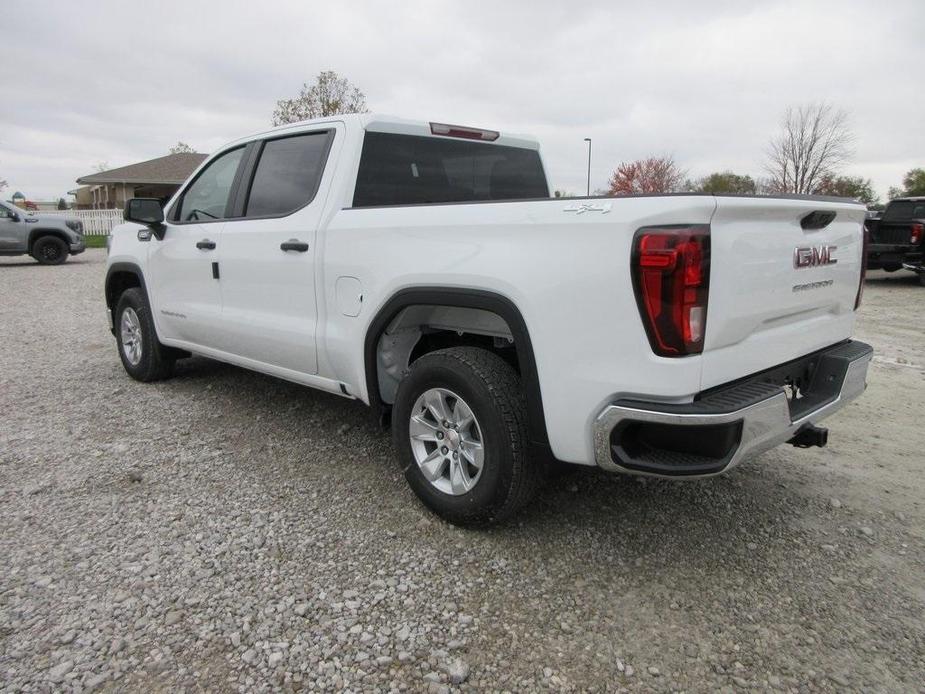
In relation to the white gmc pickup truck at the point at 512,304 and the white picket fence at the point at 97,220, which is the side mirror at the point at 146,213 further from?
the white picket fence at the point at 97,220

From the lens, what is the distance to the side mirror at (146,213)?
476cm

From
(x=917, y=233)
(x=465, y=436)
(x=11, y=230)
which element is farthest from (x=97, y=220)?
(x=465, y=436)

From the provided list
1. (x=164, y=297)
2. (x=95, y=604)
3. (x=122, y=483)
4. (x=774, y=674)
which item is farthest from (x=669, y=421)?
(x=164, y=297)

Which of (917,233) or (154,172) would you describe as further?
(154,172)

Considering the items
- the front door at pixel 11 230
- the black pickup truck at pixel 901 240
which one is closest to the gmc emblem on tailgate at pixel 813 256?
Result: the black pickup truck at pixel 901 240

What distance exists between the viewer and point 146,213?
189 inches

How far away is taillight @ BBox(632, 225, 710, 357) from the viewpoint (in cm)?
218

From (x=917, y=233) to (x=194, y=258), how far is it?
40.9ft

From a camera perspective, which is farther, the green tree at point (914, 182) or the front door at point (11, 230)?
the green tree at point (914, 182)

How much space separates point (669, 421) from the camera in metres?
2.22

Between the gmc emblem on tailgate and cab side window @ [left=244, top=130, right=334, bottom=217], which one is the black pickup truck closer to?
the gmc emblem on tailgate

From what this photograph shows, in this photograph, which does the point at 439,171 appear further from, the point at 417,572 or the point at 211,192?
the point at 417,572

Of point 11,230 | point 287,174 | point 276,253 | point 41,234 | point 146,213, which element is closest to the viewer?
point 276,253

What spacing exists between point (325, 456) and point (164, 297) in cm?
203
